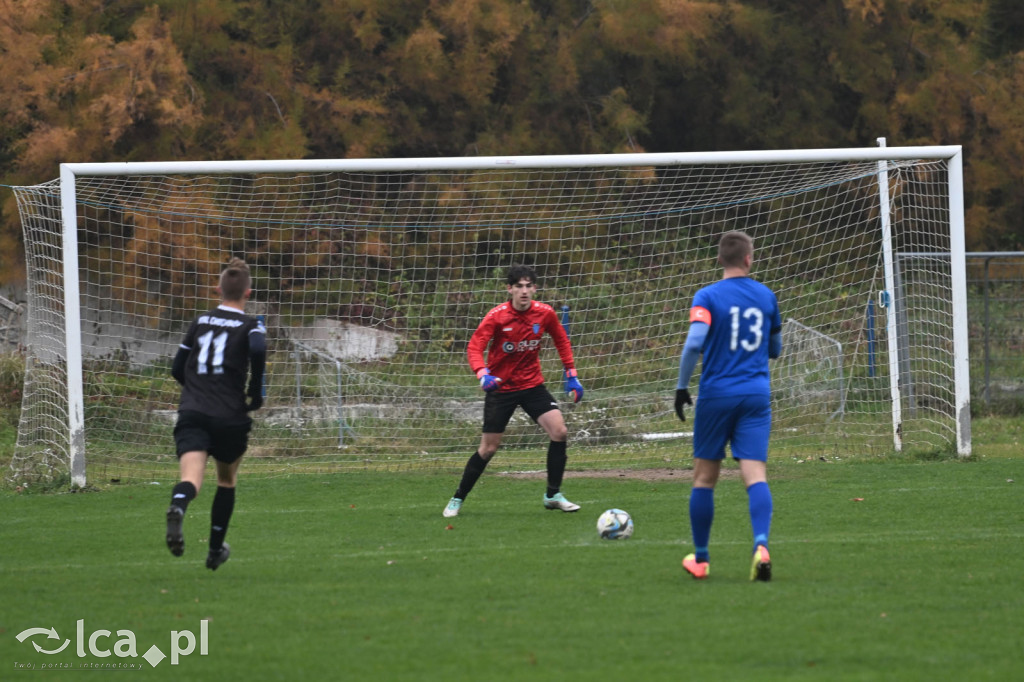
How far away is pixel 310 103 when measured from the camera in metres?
18.7

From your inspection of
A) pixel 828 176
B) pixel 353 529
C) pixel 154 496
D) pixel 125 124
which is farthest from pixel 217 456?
pixel 125 124

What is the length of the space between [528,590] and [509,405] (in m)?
2.93

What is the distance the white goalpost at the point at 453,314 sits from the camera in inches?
479

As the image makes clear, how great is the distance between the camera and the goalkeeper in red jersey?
28.4ft

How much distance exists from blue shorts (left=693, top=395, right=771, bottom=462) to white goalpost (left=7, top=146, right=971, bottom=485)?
5803 millimetres

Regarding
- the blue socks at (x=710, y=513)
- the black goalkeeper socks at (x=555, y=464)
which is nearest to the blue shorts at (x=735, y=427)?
the blue socks at (x=710, y=513)

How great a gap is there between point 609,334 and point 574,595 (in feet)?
25.2

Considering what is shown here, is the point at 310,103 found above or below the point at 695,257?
above

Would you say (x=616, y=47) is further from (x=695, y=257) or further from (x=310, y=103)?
(x=695, y=257)

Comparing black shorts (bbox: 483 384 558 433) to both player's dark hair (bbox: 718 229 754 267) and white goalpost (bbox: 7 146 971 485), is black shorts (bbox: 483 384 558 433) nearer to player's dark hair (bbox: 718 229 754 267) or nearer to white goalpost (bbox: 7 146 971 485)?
player's dark hair (bbox: 718 229 754 267)

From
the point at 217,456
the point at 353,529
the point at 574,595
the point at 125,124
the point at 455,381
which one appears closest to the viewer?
the point at 574,595

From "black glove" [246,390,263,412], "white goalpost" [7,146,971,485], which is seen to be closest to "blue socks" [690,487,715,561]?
"black glove" [246,390,263,412]

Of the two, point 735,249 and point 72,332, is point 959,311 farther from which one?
point 72,332

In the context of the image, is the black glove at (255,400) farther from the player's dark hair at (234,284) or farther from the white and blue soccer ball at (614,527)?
the white and blue soccer ball at (614,527)
